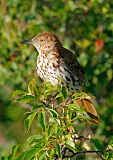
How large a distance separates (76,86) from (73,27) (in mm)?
1602

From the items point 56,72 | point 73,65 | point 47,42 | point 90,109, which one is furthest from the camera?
point 47,42

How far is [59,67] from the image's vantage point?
16.7 feet

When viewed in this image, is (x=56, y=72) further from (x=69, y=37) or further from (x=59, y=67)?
(x=69, y=37)

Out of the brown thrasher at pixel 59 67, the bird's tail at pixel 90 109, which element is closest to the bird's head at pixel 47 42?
the brown thrasher at pixel 59 67

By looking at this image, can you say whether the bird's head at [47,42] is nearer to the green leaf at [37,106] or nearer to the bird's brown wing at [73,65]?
the bird's brown wing at [73,65]

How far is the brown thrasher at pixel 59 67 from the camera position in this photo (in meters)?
4.99

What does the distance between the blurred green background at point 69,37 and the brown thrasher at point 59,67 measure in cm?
84

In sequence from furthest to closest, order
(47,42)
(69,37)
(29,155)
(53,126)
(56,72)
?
(69,37)
(47,42)
(56,72)
(53,126)
(29,155)

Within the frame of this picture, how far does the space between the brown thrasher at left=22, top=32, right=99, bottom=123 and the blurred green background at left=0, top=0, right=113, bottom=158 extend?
845 millimetres

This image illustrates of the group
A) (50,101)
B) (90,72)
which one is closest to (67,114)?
(50,101)

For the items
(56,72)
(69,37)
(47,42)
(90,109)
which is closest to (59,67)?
(56,72)

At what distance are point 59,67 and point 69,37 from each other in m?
1.60

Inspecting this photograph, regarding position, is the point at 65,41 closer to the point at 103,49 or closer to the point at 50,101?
the point at 103,49

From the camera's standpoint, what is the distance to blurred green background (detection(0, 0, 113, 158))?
6348 mm
